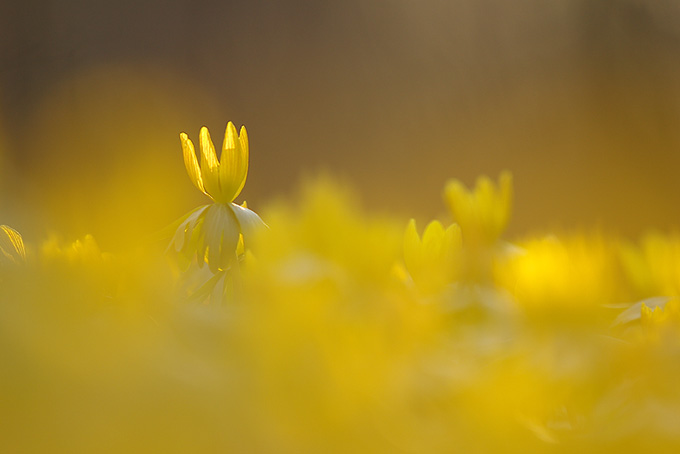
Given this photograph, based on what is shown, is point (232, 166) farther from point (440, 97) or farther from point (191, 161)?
point (440, 97)

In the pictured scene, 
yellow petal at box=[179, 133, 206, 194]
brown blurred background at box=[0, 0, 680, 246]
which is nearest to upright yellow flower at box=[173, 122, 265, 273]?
yellow petal at box=[179, 133, 206, 194]

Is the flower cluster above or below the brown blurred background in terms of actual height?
below

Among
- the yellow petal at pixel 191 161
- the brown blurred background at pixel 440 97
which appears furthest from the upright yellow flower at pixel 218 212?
Answer: the brown blurred background at pixel 440 97

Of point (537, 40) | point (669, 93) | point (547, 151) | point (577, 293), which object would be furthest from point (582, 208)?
point (577, 293)

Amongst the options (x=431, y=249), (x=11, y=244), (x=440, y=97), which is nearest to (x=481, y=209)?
(x=431, y=249)

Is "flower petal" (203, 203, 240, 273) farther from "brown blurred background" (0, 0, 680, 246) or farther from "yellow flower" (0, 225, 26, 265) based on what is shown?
"brown blurred background" (0, 0, 680, 246)

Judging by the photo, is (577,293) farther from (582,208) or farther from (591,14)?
(591,14)
